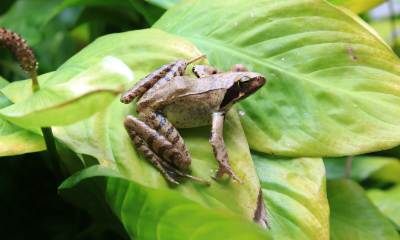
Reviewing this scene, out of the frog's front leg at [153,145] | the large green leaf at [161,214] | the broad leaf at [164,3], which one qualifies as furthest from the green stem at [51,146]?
the broad leaf at [164,3]

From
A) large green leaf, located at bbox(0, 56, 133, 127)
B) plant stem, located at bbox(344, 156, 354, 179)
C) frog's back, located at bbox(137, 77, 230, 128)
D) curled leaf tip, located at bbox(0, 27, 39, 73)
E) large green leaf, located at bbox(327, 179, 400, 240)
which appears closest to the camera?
large green leaf, located at bbox(0, 56, 133, 127)

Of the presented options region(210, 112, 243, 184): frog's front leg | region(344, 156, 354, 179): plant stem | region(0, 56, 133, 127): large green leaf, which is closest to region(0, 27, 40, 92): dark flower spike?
region(0, 56, 133, 127): large green leaf

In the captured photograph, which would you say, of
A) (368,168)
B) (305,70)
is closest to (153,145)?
(305,70)

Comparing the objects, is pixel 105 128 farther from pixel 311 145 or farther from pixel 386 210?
pixel 386 210

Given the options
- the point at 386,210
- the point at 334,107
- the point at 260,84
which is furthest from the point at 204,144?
the point at 386,210

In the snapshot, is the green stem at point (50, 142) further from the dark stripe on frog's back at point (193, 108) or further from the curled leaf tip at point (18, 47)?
the dark stripe on frog's back at point (193, 108)

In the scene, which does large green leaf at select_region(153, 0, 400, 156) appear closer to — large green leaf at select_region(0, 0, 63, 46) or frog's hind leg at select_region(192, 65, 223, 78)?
frog's hind leg at select_region(192, 65, 223, 78)
